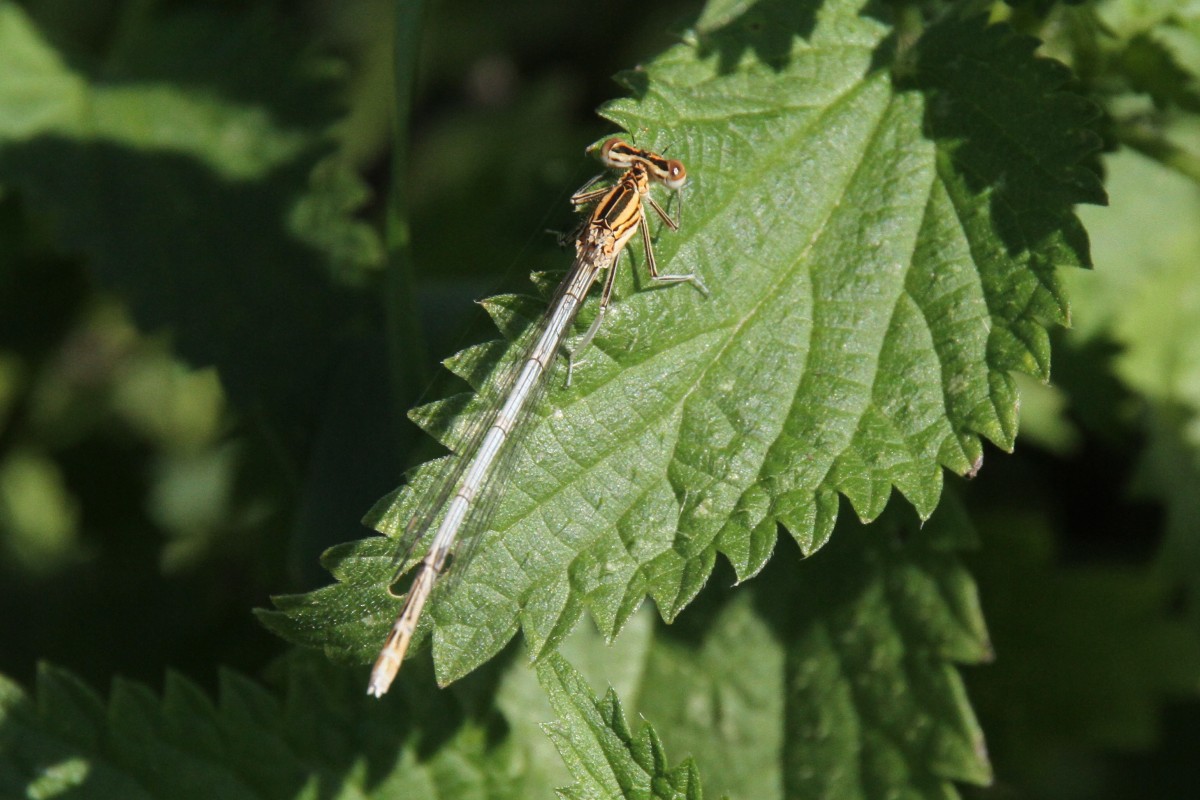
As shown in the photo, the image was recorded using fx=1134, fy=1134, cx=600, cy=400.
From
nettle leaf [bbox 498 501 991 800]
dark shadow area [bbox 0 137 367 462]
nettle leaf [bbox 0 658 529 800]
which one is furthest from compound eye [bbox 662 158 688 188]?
nettle leaf [bbox 0 658 529 800]

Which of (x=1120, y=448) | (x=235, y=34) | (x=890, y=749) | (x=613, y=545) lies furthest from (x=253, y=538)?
(x=1120, y=448)

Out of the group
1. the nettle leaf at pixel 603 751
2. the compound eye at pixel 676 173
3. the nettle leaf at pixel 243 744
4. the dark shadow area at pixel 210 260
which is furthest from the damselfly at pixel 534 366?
the dark shadow area at pixel 210 260

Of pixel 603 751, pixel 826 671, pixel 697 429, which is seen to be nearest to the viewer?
pixel 603 751

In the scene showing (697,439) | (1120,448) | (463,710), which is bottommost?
(1120,448)

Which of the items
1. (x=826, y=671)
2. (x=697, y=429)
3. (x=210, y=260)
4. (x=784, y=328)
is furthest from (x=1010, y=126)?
(x=210, y=260)

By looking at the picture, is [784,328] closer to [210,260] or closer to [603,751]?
[603,751]

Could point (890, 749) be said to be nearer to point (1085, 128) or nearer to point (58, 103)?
point (1085, 128)
